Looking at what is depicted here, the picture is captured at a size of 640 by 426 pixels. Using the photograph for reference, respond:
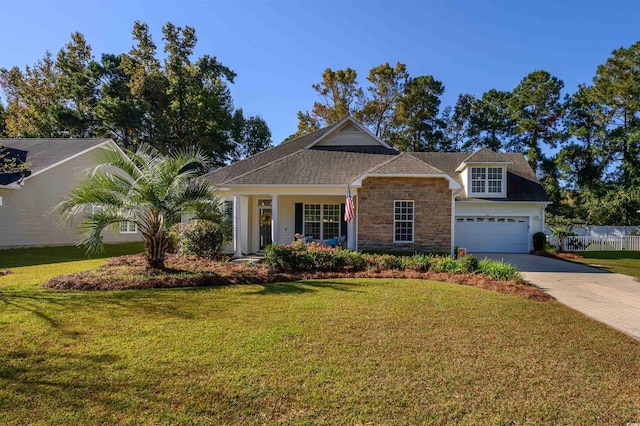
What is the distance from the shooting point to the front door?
1609 cm

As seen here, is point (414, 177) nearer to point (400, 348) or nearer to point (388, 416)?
point (400, 348)

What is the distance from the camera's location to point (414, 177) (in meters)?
13.6

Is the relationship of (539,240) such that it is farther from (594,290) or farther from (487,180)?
(594,290)

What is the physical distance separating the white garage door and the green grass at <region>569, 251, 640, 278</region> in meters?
3.09

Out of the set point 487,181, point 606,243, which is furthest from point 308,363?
point 606,243

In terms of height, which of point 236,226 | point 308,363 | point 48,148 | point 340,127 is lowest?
point 308,363

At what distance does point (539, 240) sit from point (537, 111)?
64.4 feet

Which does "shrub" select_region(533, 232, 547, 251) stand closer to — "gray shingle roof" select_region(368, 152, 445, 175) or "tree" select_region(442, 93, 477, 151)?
"gray shingle roof" select_region(368, 152, 445, 175)

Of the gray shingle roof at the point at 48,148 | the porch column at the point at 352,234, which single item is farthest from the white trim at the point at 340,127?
the gray shingle roof at the point at 48,148

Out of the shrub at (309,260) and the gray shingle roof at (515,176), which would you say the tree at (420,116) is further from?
the shrub at (309,260)

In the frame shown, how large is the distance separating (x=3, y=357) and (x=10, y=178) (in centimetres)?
1670

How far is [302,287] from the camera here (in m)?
8.62

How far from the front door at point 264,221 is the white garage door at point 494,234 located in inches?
438

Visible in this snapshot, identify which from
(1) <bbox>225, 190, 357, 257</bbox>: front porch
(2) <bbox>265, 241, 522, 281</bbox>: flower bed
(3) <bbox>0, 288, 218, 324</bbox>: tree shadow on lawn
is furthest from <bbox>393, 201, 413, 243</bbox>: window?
(3) <bbox>0, 288, 218, 324</bbox>: tree shadow on lawn
